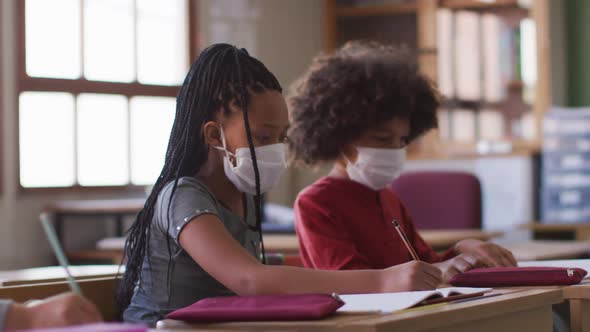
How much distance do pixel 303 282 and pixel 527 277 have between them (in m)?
0.46

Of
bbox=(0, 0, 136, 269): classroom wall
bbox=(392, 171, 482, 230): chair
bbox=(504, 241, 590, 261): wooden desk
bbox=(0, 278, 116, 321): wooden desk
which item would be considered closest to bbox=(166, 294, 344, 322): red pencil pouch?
bbox=(0, 278, 116, 321): wooden desk

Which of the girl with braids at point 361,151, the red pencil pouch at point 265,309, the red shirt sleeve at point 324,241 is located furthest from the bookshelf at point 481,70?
the red pencil pouch at point 265,309

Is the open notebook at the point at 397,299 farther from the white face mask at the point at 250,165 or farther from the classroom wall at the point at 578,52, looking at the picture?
the classroom wall at the point at 578,52

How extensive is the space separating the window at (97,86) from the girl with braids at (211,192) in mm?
3225

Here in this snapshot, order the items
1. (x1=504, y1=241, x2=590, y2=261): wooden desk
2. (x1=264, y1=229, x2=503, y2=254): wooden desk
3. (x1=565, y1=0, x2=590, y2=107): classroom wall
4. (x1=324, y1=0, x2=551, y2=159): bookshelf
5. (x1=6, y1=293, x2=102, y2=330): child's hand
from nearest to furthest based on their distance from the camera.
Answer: (x1=6, y1=293, x2=102, y2=330): child's hand → (x1=504, y1=241, x2=590, y2=261): wooden desk → (x1=264, y1=229, x2=503, y2=254): wooden desk → (x1=324, y1=0, x2=551, y2=159): bookshelf → (x1=565, y1=0, x2=590, y2=107): classroom wall

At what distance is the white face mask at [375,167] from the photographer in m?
2.26

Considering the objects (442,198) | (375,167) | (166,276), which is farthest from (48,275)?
(442,198)

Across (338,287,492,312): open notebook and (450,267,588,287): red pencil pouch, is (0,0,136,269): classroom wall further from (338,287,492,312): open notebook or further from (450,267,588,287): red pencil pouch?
(338,287,492,312): open notebook

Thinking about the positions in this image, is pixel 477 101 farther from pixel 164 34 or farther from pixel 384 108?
pixel 384 108

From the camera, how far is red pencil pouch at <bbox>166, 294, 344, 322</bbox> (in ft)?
3.79

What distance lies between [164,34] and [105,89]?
666 mm

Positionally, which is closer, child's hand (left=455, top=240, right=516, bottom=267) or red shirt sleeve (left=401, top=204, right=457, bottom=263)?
child's hand (left=455, top=240, right=516, bottom=267)

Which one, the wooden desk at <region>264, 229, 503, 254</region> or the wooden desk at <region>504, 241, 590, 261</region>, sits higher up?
the wooden desk at <region>264, 229, 503, 254</region>

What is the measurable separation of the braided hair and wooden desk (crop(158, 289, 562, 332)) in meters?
0.50
